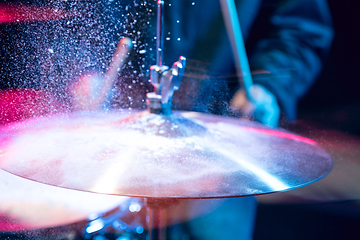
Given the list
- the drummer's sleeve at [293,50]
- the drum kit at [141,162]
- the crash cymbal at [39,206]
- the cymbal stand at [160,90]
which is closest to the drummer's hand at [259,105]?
the drummer's sleeve at [293,50]

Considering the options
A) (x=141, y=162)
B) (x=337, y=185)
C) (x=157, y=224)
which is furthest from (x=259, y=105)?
(x=141, y=162)

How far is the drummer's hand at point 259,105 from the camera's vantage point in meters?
1.03

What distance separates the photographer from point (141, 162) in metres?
0.41

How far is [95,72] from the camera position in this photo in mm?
1098

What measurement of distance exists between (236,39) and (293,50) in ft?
0.81

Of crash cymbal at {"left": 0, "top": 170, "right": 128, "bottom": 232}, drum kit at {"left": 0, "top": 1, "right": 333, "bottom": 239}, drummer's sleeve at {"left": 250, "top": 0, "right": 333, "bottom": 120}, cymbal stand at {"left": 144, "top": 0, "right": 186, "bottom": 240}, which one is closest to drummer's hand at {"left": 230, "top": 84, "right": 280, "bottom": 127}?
drummer's sleeve at {"left": 250, "top": 0, "right": 333, "bottom": 120}

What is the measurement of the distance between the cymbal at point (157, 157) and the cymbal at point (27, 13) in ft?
0.92

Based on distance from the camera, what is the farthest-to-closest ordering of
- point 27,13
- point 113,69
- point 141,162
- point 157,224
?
point 113,69, point 27,13, point 157,224, point 141,162

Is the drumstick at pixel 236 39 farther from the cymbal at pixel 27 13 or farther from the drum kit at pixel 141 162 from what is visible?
the cymbal at pixel 27 13

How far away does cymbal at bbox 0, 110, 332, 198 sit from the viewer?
335mm

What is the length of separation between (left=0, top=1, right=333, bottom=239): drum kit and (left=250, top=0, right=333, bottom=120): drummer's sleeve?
0.53 m

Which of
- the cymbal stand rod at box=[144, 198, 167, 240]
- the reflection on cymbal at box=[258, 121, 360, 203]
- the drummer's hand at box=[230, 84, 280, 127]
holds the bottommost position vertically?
the cymbal stand rod at box=[144, 198, 167, 240]

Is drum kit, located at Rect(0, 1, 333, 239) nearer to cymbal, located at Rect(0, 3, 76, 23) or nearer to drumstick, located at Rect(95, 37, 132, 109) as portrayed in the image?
cymbal, located at Rect(0, 3, 76, 23)

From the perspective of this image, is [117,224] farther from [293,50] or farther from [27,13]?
[293,50]
